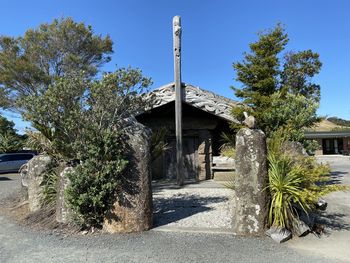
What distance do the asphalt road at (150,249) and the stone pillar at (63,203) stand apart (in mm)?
548

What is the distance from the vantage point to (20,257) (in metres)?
5.29

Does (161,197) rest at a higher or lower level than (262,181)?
lower

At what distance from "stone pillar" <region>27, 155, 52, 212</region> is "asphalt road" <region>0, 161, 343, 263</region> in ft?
6.09

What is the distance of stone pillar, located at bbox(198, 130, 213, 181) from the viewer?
14.7m

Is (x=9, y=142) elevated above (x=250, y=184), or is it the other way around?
(x=9, y=142)

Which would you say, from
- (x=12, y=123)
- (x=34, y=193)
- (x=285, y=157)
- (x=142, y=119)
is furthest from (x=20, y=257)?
(x=12, y=123)

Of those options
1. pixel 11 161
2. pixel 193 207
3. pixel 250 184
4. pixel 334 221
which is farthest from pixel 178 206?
pixel 11 161

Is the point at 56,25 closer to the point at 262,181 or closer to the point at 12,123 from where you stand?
the point at 12,123

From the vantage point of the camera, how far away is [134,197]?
6.51 m

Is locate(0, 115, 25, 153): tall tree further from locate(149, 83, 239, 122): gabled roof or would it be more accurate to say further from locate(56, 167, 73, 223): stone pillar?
locate(56, 167, 73, 223): stone pillar

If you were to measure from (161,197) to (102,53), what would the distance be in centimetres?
1920

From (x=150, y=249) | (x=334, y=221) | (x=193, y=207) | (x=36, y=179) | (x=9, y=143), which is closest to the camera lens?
(x=150, y=249)

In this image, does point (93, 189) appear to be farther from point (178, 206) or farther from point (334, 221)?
point (334, 221)

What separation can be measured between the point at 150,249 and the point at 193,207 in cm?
345
